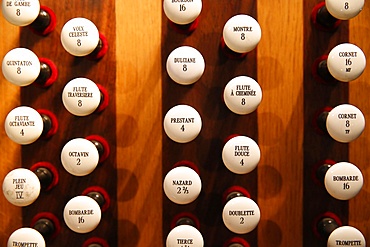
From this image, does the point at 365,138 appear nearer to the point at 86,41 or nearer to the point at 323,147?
the point at 323,147

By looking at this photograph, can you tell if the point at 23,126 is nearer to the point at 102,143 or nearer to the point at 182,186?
the point at 102,143

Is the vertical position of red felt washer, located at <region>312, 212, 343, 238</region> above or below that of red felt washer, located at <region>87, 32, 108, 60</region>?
below

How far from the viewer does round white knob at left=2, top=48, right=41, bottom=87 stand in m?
0.51

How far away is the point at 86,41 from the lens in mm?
509

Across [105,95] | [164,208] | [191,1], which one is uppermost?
[191,1]

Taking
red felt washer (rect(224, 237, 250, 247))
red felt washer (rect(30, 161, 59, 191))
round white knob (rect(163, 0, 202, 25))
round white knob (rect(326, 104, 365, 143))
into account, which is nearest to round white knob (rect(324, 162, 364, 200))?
round white knob (rect(326, 104, 365, 143))

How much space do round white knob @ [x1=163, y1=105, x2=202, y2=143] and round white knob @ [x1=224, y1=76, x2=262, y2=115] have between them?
5 cm

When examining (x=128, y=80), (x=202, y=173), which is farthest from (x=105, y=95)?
(x=202, y=173)

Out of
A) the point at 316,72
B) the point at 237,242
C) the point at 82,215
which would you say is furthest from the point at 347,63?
the point at 82,215

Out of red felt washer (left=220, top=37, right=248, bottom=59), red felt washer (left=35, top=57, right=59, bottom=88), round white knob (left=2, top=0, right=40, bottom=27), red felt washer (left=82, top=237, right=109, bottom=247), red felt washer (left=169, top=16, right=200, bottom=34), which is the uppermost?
round white knob (left=2, top=0, right=40, bottom=27)

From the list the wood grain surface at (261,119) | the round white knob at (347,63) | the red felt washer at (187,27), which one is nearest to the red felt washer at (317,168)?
the wood grain surface at (261,119)

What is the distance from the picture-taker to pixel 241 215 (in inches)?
19.7

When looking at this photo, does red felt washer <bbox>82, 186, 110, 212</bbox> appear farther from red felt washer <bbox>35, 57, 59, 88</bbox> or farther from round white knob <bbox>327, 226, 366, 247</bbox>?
round white knob <bbox>327, 226, 366, 247</bbox>

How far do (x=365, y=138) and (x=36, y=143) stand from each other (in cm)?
45
